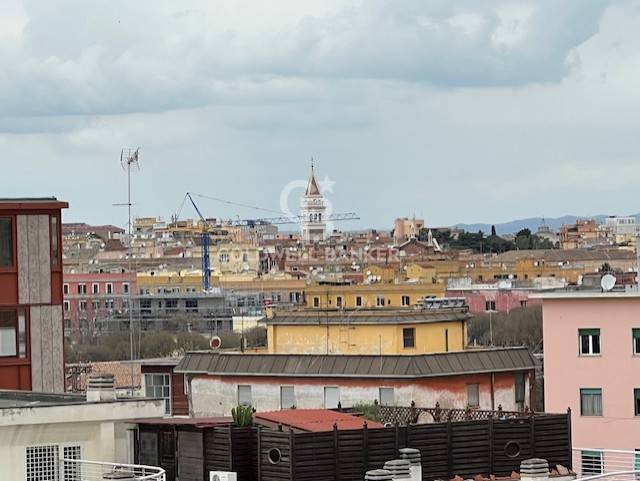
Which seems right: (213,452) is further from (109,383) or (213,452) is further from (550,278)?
(550,278)

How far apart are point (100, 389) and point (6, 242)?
27.5 feet

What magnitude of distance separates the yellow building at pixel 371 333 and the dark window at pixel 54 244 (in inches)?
848

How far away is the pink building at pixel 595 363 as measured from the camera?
5019 centimetres

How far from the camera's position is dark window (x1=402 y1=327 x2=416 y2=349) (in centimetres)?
5297

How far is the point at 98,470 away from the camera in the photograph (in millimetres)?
21891

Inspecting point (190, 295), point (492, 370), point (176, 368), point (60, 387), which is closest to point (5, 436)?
point (60, 387)

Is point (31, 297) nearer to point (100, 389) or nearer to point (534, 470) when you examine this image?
point (100, 389)

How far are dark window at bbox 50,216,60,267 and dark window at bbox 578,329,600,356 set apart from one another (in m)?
21.9

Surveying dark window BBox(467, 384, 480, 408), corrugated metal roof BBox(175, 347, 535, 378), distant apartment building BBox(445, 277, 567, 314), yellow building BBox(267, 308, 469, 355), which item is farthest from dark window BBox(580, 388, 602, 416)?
distant apartment building BBox(445, 277, 567, 314)

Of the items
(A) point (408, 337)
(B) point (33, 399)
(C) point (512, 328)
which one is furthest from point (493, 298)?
(B) point (33, 399)

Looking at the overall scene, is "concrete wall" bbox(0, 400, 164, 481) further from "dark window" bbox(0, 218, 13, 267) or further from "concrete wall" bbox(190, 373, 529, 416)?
"concrete wall" bbox(190, 373, 529, 416)

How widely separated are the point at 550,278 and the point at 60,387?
154842 millimetres

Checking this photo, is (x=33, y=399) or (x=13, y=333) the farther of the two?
(x=13, y=333)

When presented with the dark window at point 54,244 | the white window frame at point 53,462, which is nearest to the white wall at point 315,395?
the dark window at point 54,244
